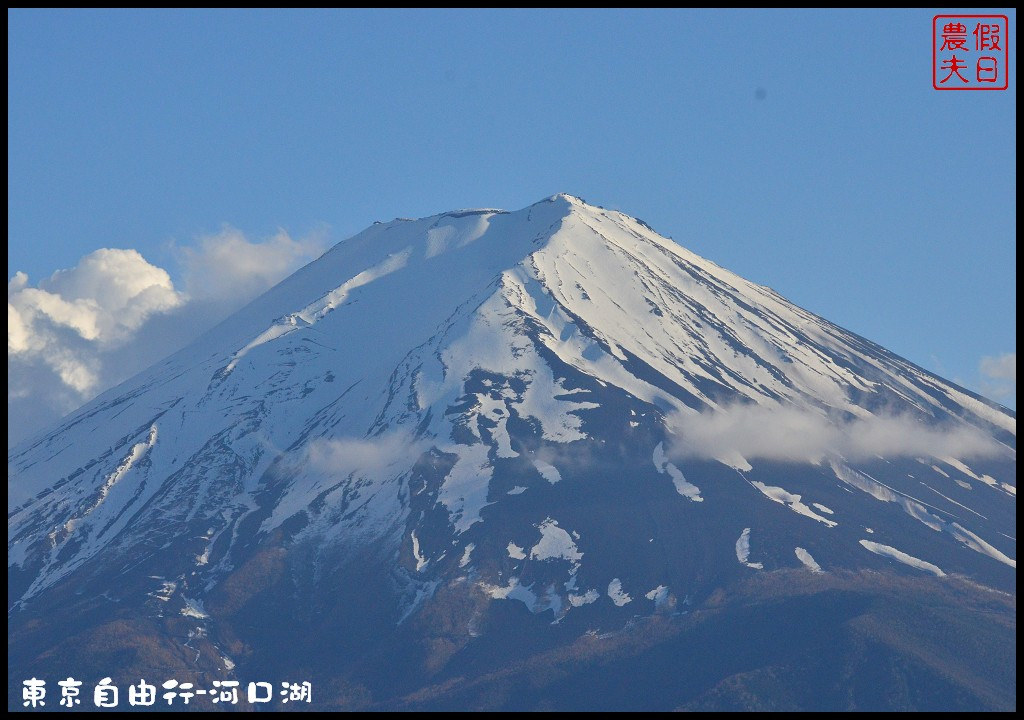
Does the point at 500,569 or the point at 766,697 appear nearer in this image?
the point at 766,697

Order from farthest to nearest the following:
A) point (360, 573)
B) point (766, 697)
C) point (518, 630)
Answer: point (360, 573) → point (518, 630) → point (766, 697)

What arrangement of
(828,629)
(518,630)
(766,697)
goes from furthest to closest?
(518,630), (828,629), (766,697)

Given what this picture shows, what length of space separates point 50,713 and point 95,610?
30.9m

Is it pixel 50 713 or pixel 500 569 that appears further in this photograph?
pixel 500 569

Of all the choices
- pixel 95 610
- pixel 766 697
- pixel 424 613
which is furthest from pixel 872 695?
pixel 95 610

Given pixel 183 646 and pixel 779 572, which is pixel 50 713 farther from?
pixel 779 572

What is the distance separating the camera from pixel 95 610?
19150 cm

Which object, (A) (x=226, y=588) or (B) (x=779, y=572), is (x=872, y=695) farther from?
(A) (x=226, y=588)

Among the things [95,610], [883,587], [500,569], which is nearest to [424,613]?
[500,569]

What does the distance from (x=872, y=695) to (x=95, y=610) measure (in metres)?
90.1

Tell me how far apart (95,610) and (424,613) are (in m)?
39.4

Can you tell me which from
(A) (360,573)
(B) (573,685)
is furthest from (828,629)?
(A) (360,573)

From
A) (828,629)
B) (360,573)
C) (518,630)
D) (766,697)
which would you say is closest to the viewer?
(766,697)

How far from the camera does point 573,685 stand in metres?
166
